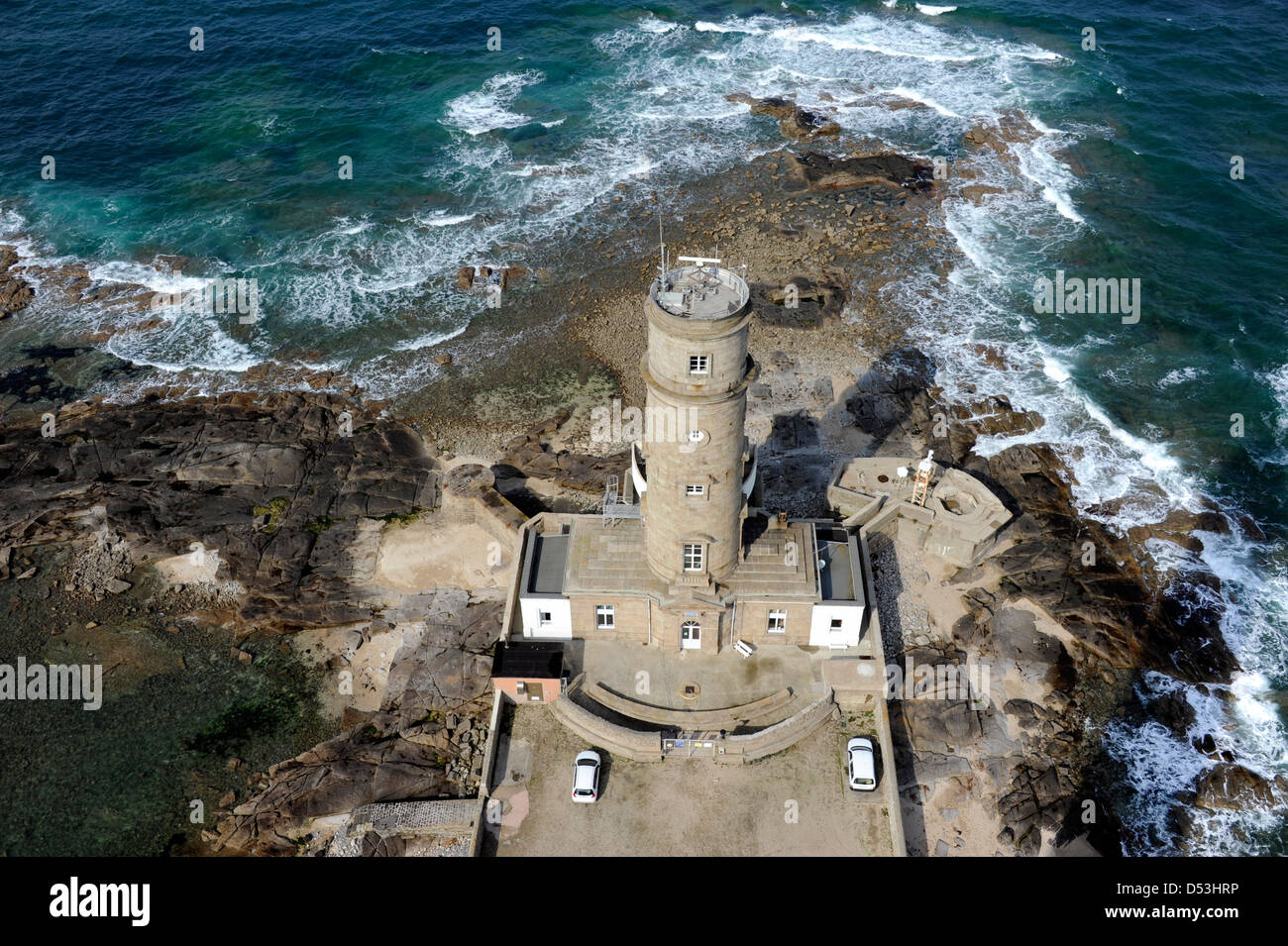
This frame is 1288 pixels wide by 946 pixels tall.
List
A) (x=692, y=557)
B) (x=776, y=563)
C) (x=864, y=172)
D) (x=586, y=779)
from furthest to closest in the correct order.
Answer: (x=864, y=172) → (x=776, y=563) → (x=692, y=557) → (x=586, y=779)

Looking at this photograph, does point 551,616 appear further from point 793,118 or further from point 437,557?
point 793,118

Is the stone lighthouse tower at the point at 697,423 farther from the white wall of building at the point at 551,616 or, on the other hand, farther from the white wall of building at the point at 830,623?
the white wall of building at the point at 551,616

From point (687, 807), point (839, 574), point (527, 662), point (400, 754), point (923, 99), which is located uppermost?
point (923, 99)

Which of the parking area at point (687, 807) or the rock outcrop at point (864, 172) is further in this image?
the rock outcrop at point (864, 172)

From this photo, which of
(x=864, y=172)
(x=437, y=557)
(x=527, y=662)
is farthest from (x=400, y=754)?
(x=864, y=172)

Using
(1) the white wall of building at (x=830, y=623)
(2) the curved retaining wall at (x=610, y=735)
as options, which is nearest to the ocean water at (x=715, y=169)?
(1) the white wall of building at (x=830, y=623)

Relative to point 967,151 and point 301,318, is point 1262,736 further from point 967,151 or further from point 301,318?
point 301,318

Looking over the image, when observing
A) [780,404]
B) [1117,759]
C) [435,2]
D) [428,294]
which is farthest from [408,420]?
[435,2]
